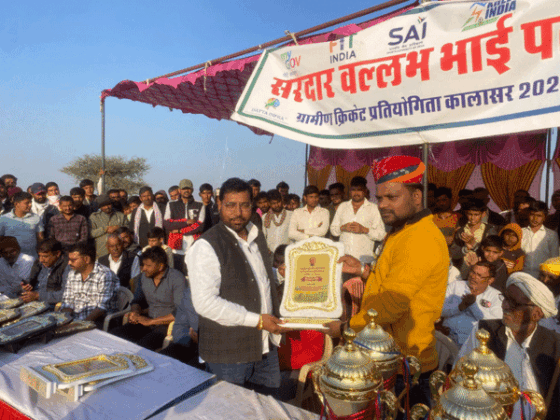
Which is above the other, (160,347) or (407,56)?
(407,56)

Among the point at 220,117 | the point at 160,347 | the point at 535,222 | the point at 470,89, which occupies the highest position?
the point at 220,117

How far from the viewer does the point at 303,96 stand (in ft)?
11.7

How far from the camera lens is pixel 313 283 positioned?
252 cm

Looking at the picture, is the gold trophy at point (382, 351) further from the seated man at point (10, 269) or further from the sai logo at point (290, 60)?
the seated man at point (10, 269)

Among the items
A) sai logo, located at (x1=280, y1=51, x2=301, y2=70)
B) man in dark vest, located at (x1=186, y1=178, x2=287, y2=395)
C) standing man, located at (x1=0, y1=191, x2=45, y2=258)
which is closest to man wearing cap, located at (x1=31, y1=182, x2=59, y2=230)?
standing man, located at (x1=0, y1=191, x2=45, y2=258)

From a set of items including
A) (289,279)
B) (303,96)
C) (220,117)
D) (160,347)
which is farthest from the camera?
(220,117)

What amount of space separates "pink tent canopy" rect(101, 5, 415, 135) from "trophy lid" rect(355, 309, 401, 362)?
322 cm

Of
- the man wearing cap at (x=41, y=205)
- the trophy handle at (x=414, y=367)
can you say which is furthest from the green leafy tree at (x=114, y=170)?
the trophy handle at (x=414, y=367)

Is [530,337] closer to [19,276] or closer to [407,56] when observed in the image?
[407,56]

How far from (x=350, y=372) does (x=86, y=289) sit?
395 centimetres

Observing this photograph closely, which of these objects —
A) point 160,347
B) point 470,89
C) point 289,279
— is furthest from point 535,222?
point 160,347

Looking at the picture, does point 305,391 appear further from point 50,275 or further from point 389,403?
point 50,275

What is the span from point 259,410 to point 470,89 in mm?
2426

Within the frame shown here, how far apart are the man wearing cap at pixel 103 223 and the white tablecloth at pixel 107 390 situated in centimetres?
448
